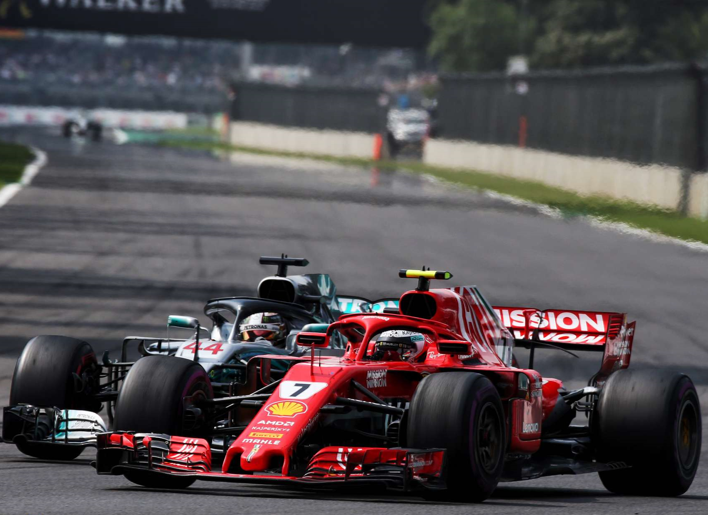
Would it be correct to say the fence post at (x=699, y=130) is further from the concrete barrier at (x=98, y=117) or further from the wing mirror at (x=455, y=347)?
the concrete barrier at (x=98, y=117)

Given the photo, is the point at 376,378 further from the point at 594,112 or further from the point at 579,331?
the point at 594,112

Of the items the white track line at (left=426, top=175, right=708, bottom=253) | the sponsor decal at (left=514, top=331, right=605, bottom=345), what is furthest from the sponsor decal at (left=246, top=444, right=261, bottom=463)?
the white track line at (left=426, top=175, right=708, bottom=253)

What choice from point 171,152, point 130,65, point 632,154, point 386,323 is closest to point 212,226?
point 632,154

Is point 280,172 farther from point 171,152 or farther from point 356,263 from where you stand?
point 356,263

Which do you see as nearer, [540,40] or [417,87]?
[540,40]

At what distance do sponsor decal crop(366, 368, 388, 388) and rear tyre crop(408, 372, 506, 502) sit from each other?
1.86ft

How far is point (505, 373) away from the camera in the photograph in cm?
880

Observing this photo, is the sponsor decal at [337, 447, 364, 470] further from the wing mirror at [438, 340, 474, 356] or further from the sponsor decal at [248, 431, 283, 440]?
the wing mirror at [438, 340, 474, 356]

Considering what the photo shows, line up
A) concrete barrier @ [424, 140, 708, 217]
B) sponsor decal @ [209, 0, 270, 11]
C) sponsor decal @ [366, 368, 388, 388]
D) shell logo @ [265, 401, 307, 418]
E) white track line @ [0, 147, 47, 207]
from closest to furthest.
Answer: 1. shell logo @ [265, 401, 307, 418]
2. sponsor decal @ [366, 368, 388, 388]
3. concrete barrier @ [424, 140, 708, 217]
4. white track line @ [0, 147, 47, 207]
5. sponsor decal @ [209, 0, 270, 11]

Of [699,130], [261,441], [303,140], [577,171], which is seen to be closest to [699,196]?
[699,130]

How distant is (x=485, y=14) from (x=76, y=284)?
61996mm

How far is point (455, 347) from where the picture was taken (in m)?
8.81

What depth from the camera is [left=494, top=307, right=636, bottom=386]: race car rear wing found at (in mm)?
10570

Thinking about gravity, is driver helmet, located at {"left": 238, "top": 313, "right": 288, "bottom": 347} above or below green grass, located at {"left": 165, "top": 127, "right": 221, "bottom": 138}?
above
